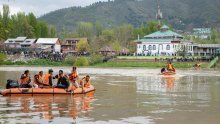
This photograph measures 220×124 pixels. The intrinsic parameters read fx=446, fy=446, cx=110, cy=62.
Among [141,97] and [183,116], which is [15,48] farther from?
[183,116]

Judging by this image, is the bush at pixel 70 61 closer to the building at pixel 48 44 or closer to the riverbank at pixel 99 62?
the riverbank at pixel 99 62

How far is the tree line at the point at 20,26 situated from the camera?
121938 mm

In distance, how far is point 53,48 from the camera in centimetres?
13312

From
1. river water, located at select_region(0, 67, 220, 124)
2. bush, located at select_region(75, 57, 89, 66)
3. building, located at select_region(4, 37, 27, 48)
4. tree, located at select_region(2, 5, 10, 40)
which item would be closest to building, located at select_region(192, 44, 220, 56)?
bush, located at select_region(75, 57, 89, 66)

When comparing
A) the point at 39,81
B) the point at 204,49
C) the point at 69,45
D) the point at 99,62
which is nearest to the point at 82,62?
the point at 99,62

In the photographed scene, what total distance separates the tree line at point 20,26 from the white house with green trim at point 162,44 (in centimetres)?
3518

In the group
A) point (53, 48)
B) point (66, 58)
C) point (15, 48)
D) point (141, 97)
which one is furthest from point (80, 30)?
point (141, 97)

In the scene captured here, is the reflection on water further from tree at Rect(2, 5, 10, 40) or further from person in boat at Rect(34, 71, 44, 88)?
tree at Rect(2, 5, 10, 40)

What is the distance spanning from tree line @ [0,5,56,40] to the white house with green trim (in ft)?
115

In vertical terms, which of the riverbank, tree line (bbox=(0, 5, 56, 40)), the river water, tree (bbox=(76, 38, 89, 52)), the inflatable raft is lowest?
the river water

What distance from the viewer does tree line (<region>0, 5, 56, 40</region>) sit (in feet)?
400

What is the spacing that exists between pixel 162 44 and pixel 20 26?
45148 mm

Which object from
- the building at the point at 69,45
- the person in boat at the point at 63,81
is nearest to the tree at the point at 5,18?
the building at the point at 69,45

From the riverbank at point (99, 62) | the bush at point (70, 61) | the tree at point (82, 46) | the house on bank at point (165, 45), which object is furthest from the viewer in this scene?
the tree at point (82, 46)
